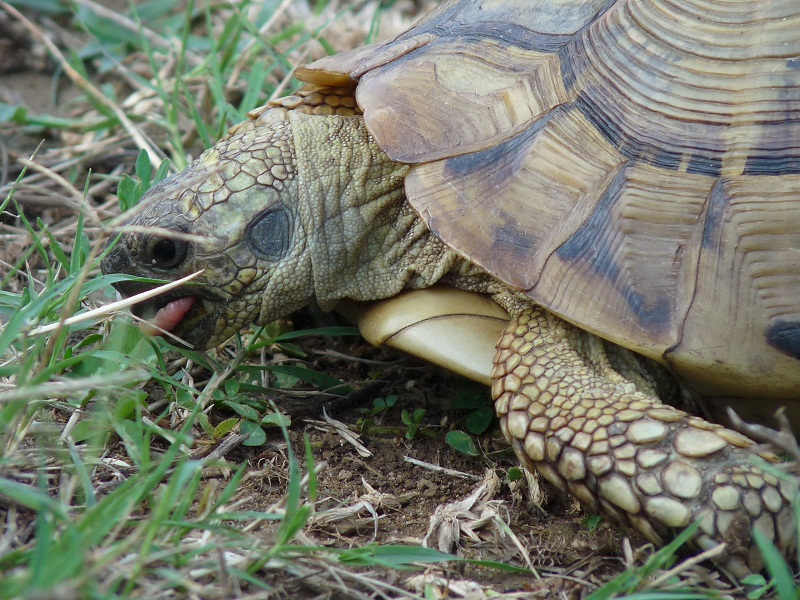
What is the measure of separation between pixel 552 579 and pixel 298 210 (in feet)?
4.69

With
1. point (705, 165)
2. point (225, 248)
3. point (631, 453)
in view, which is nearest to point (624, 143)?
point (705, 165)

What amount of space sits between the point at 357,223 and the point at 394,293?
27 centimetres

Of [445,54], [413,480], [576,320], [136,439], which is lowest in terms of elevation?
[413,480]

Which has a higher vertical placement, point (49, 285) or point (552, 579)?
point (49, 285)

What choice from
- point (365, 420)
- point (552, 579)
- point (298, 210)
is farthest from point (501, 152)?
point (552, 579)

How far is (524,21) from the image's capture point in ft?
9.07

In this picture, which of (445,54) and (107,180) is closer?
(445,54)

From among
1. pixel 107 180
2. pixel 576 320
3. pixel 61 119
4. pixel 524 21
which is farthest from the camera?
pixel 61 119

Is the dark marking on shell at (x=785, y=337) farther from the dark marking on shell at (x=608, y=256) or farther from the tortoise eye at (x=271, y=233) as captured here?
the tortoise eye at (x=271, y=233)

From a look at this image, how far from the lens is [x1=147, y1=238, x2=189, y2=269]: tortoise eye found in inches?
108

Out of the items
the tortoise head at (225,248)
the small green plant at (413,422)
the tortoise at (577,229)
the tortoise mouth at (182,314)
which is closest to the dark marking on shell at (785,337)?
the tortoise at (577,229)

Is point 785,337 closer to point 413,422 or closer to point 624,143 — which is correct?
point 624,143

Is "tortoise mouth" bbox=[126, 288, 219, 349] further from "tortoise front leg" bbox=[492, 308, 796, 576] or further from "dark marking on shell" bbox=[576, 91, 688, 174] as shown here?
"dark marking on shell" bbox=[576, 91, 688, 174]

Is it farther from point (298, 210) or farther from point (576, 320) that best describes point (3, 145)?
point (576, 320)
